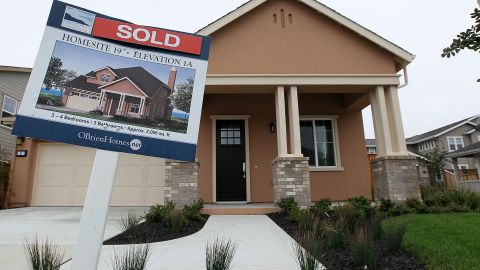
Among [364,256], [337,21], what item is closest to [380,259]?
[364,256]

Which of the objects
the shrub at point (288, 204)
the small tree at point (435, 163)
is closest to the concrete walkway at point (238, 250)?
the shrub at point (288, 204)

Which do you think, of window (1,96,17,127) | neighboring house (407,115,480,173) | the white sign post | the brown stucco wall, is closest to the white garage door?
the brown stucco wall

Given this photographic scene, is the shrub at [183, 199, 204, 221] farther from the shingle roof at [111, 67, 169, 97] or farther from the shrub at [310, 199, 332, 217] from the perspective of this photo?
the shingle roof at [111, 67, 169, 97]

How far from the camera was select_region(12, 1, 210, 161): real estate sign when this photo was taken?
2307mm

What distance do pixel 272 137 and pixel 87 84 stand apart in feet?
27.9

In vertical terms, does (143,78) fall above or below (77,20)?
below

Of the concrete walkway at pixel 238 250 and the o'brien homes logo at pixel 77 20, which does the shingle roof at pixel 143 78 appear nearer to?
the o'brien homes logo at pixel 77 20

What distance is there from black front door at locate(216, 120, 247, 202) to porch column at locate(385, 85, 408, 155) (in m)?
4.58

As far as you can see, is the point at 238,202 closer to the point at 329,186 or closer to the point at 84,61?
the point at 329,186

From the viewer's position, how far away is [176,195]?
27.0 feet

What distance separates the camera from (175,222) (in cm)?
575

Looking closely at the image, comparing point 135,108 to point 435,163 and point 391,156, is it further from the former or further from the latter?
point 435,163

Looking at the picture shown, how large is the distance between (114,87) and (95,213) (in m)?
0.98

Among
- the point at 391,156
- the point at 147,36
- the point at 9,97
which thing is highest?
the point at 9,97
